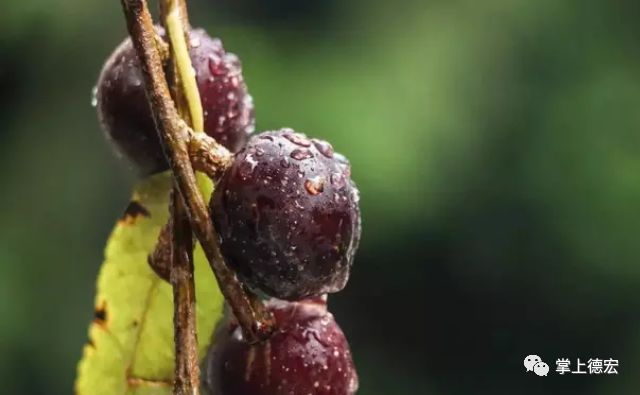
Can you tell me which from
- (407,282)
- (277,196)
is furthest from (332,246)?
(407,282)

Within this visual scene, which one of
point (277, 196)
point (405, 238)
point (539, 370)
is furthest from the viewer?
point (539, 370)

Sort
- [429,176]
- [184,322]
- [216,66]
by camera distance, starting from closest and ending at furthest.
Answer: [184,322] < [216,66] < [429,176]

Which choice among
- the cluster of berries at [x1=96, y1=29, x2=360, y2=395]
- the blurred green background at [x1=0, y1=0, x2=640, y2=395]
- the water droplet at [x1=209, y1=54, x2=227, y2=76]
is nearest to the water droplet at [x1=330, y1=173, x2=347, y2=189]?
the cluster of berries at [x1=96, y1=29, x2=360, y2=395]

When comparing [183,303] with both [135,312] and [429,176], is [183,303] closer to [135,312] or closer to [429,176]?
[135,312]

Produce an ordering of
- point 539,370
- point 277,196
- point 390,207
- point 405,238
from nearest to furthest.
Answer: point 277,196, point 390,207, point 405,238, point 539,370

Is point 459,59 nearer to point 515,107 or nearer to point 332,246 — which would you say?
point 515,107

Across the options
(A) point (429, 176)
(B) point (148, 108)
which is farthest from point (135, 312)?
(A) point (429, 176)

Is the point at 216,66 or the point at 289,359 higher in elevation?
the point at 216,66
